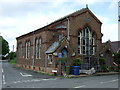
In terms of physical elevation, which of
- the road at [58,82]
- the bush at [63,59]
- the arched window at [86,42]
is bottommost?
the road at [58,82]

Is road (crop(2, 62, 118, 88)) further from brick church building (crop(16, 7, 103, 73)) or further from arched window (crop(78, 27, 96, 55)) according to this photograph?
arched window (crop(78, 27, 96, 55))

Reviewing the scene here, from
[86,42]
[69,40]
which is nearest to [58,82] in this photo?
[69,40]

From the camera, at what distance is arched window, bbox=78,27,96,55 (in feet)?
89.9

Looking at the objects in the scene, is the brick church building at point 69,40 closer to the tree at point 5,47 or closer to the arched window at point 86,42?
the arched window at point 86,42

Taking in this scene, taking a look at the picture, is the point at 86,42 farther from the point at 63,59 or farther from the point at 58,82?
the point at 58,82

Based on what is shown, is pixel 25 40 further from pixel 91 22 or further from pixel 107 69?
pixel 107 69

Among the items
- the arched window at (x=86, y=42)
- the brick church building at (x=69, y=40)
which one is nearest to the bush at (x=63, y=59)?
the brick church building at (x=69, y=40)

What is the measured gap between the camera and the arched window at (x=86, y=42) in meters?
27.4

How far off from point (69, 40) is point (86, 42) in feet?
12.0

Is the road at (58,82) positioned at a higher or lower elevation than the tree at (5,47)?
lower

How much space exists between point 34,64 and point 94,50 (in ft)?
33.0

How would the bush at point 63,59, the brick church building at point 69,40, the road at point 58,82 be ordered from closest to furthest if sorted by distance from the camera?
the road at point 58,82, the bush at point 63,59, the brick church building at point 69,40

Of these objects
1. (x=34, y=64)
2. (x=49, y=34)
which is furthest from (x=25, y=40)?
(x=49, y=34)

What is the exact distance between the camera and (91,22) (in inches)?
1142
